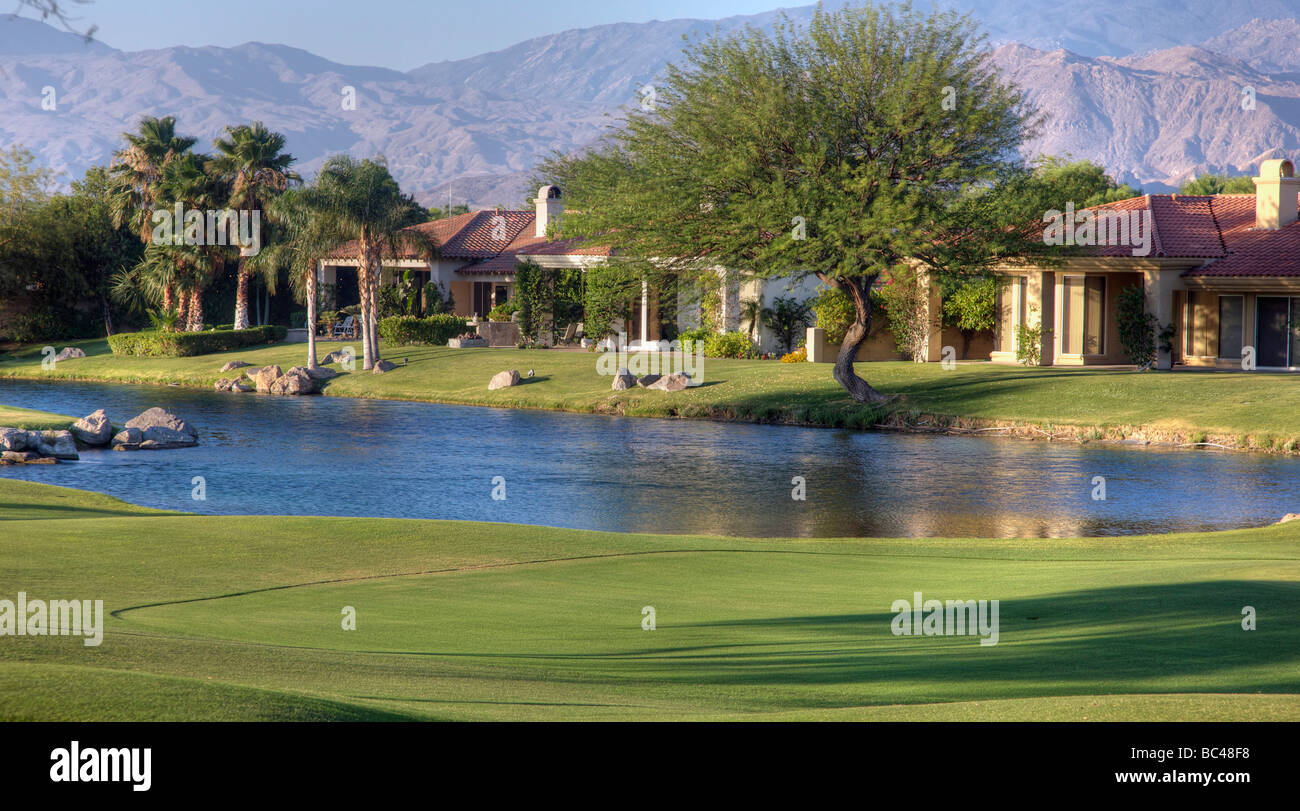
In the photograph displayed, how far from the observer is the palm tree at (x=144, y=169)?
65.2m

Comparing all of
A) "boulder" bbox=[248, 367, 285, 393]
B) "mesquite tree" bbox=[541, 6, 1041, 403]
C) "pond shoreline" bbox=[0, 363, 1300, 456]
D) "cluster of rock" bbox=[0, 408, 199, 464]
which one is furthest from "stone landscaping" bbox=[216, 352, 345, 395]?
"mesquite tree" bbox=[541, 6, 1041, 403]

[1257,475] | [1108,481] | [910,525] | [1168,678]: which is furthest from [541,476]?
[1168,678]

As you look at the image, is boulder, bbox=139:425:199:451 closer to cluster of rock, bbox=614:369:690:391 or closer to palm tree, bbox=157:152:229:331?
cluster of rock, bbox=614:369:690:391

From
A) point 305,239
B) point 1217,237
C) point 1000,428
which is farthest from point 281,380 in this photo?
point 1217,237

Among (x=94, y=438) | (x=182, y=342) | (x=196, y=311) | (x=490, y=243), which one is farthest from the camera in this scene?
(x=490, y=243)

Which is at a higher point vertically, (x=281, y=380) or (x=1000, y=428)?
(x=281, y=380)

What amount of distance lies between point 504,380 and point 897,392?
15.1 meters

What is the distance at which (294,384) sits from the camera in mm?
51469

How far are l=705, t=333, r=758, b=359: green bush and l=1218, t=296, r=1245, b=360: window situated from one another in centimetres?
1710

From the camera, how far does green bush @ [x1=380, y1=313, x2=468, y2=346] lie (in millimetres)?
58906

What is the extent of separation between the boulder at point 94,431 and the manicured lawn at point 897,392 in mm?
15002

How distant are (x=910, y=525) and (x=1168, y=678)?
13806 millimetres

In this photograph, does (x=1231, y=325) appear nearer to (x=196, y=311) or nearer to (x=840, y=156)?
(x=840, y=156)
